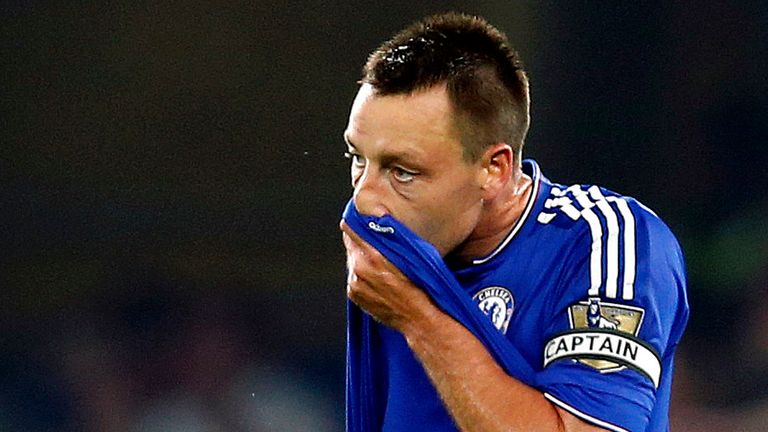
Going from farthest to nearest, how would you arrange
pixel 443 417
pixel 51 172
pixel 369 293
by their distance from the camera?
pixel 51 172, pixel 443 417, pixel 369 293

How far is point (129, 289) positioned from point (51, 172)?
13.8 inches

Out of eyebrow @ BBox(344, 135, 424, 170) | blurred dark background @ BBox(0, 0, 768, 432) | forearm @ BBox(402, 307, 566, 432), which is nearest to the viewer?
forearm @ BBox(402, 307, 566, 432)

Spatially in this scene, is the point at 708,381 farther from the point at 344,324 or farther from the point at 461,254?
Answer: the point at 461,254

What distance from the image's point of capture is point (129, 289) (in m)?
3.25

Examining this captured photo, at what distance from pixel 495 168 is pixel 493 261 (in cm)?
15

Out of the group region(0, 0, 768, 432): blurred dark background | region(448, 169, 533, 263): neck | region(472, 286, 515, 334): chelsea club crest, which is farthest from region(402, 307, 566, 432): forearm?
region(0, 0, 768, 432): blurred dark background

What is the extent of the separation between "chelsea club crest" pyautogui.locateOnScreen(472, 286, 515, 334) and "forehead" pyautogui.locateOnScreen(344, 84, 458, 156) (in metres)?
0.25

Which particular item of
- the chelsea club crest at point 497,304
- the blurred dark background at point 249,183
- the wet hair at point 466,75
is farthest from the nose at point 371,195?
the blurred dark background at point 249,183

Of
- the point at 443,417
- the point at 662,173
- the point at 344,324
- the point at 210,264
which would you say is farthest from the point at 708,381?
the point at 443,417

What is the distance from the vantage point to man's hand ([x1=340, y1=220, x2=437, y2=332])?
1.86 metres

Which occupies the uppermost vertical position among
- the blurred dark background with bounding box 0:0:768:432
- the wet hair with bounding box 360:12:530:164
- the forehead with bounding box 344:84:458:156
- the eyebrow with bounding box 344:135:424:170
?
the wet hair with bounding box 360:12:530:164

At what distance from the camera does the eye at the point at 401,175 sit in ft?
6.31

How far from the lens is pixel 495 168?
79.1 inches

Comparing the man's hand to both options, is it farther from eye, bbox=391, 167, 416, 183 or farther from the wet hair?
the wet hair
